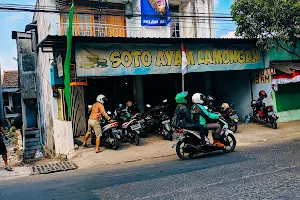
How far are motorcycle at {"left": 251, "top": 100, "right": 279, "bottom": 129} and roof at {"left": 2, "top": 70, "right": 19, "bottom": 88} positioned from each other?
2143 cm

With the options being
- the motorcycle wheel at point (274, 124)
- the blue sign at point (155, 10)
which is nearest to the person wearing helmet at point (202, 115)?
the motorcycle wheel at point (274, 124)

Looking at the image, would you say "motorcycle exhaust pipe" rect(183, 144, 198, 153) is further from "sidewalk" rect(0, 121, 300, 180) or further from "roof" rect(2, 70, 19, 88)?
"roof" rect(2, 70, 19, 88)

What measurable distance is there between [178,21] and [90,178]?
39.2 ft

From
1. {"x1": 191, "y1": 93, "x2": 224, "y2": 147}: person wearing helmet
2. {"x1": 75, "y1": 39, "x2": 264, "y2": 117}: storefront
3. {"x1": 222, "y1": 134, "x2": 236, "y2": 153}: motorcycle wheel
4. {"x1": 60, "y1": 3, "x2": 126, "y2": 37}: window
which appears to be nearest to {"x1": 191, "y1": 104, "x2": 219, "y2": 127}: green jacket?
{"x1": 191, "y1": 93, "x2": 224, "y2": 147}: person wearing helmet

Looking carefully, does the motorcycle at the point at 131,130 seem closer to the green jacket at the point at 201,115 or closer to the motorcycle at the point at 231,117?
the green jacket at the point at 201,115

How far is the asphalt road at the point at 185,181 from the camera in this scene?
4898 mm

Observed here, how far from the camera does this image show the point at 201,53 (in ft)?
39.7

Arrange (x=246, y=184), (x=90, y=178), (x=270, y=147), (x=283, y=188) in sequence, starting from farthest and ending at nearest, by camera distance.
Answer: (x=270, y=147) < (x=90, y=178) < (x=246, y=184) < (x=283, y=188)

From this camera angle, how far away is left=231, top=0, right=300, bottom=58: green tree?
11.4m

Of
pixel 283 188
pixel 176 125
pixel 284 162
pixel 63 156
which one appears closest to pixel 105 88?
pixel 63 156

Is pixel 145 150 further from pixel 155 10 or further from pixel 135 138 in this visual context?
pixel 155 10

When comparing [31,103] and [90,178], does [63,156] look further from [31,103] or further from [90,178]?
[31,103]

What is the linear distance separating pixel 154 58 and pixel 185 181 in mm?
6393

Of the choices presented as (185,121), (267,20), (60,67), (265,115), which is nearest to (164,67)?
(60,67)
